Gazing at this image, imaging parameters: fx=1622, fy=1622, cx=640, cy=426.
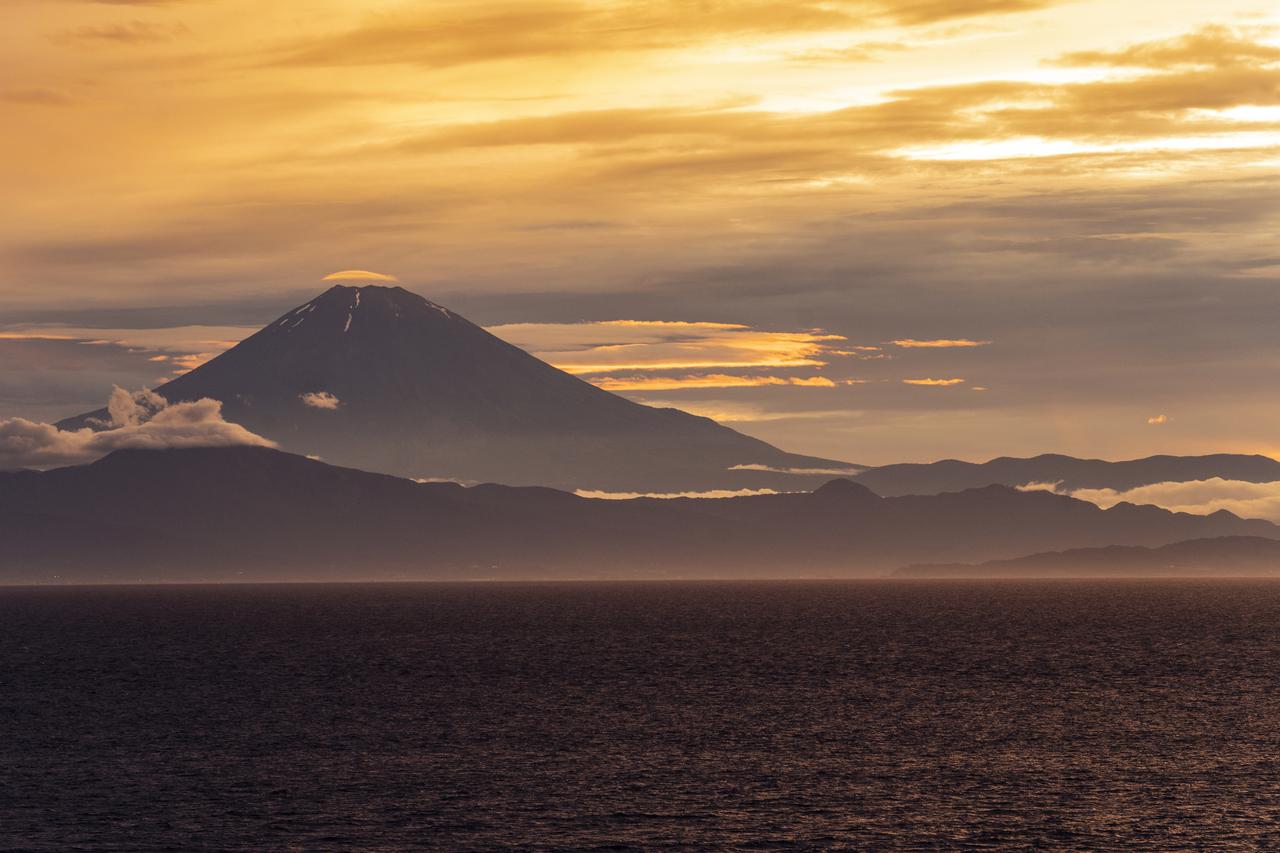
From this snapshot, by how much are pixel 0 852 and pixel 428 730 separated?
38808mm

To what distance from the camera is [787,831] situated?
235 feet

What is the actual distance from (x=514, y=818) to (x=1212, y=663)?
105 meters

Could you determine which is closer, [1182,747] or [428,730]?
[1182,747]

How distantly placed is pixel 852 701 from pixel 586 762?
3595 centimetres

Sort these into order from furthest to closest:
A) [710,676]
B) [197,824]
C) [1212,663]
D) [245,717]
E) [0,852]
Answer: [1212,663]
[710,676]
[245,717]
[197,824]
[0,852]

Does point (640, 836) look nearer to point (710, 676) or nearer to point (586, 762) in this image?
point (586, 762)

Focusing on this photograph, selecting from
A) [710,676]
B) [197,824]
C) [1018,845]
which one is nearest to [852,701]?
[710,676]

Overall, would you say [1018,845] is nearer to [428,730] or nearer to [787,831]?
[787,831]

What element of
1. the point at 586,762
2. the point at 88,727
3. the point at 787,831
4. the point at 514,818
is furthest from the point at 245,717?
the point at 787,831

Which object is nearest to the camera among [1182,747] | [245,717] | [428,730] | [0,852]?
[0,852]

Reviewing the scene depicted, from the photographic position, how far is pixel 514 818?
7444cm

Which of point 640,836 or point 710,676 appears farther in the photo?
point 710,676

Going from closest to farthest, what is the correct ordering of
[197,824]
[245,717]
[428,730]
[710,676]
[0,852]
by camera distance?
1. [0,852]
2. [197,824]
3. [428,730]
4. [245,717]
5. [710,676]

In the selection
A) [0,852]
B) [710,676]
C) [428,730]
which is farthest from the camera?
[710,676]
